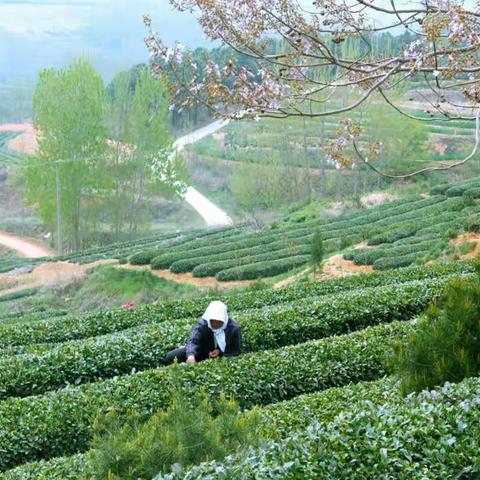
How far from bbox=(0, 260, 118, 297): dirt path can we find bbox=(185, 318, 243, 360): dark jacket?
64.2 ft

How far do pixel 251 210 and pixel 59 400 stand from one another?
118ft

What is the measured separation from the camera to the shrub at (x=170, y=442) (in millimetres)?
4488

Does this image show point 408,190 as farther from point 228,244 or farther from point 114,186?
point 114,186

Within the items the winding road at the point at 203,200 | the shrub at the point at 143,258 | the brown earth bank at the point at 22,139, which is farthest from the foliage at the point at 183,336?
the brown earth bank at the point at 22,139

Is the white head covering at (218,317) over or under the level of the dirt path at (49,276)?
over

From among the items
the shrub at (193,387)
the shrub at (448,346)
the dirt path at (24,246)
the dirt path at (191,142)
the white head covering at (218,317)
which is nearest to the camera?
the shrub at (448,346)

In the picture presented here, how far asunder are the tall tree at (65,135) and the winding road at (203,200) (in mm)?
5244

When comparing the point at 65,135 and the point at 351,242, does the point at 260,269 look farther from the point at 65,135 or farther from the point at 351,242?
the point at 65,135

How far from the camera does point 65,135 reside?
1679 inches

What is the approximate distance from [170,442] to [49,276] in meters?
27.3

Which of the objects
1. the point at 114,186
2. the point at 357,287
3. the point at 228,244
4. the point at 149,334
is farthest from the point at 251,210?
the point at 149,334

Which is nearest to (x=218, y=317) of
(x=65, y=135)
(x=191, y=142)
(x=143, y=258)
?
(x=143, y=258)

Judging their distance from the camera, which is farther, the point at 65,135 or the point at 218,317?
the point at 65,135

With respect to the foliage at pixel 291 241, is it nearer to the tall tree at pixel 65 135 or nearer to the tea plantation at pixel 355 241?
the tea plantation at pixel 355 241
